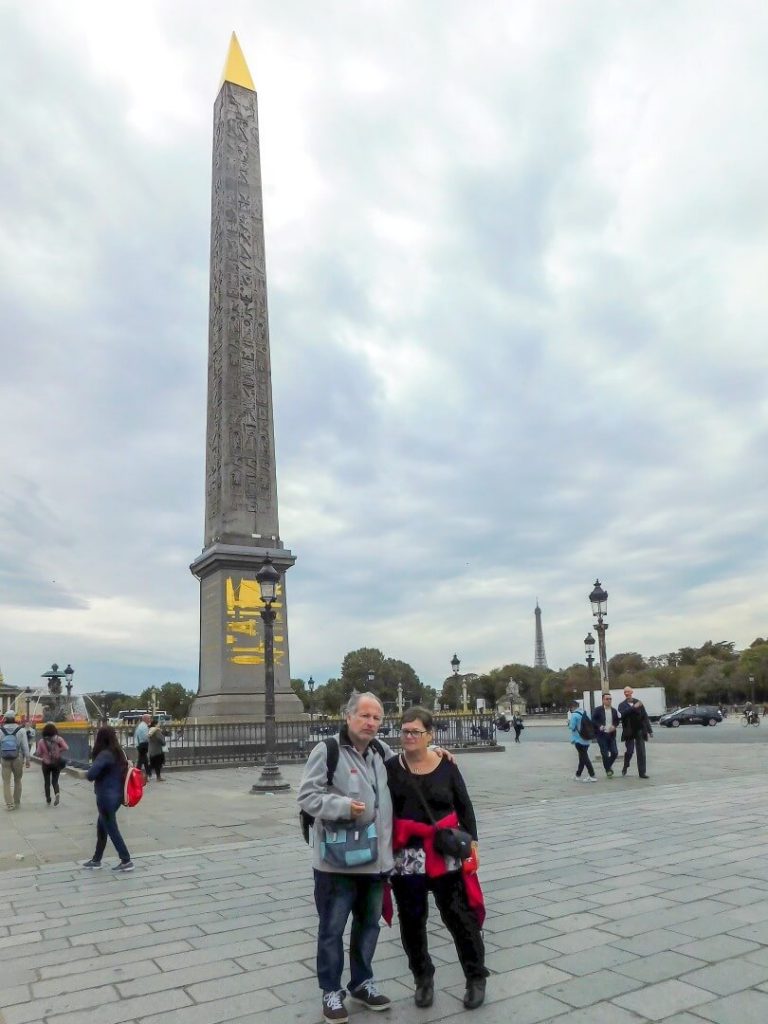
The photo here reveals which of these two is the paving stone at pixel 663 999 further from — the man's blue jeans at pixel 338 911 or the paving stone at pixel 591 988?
the man's blue jeans at pixel 338 911

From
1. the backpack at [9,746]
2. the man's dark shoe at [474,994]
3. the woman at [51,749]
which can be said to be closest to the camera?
the man's dark shoe at [474,994]

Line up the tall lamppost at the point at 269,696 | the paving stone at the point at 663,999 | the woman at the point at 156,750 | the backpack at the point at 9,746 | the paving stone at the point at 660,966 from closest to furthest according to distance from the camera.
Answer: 1. the paving stone at the point at 663,999
2. the paving stone at the point at 660,966
3. the backpack at the point at 9,746
4. the tall lamppost at the point at 269,696
5. the woman at the point at 156,750

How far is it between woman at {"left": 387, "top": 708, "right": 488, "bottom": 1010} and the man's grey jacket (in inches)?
3.5

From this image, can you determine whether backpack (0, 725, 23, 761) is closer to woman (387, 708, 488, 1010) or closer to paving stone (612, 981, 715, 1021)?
woman (387, 708, 488, 1010)

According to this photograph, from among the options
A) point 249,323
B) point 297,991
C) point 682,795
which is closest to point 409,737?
point 297,991

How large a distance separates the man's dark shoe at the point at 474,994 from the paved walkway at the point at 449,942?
5cm

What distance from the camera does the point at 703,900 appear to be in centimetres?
618

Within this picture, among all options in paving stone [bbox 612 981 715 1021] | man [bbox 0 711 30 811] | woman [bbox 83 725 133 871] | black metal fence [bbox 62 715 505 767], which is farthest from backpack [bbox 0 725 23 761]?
paving stone [bbox 612 981 715 1021]

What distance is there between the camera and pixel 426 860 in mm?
4102

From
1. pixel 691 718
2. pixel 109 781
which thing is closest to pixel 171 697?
pixel 691 718

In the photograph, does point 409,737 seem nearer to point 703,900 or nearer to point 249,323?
point 703,900

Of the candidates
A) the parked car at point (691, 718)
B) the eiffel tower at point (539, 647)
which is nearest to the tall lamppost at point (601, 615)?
the parked car at point (691, 718)

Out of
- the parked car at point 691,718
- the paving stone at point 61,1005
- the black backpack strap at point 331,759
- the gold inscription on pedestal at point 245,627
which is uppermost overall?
the gold inscription on pedestal at point 245,627

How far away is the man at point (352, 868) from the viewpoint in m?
3.99
